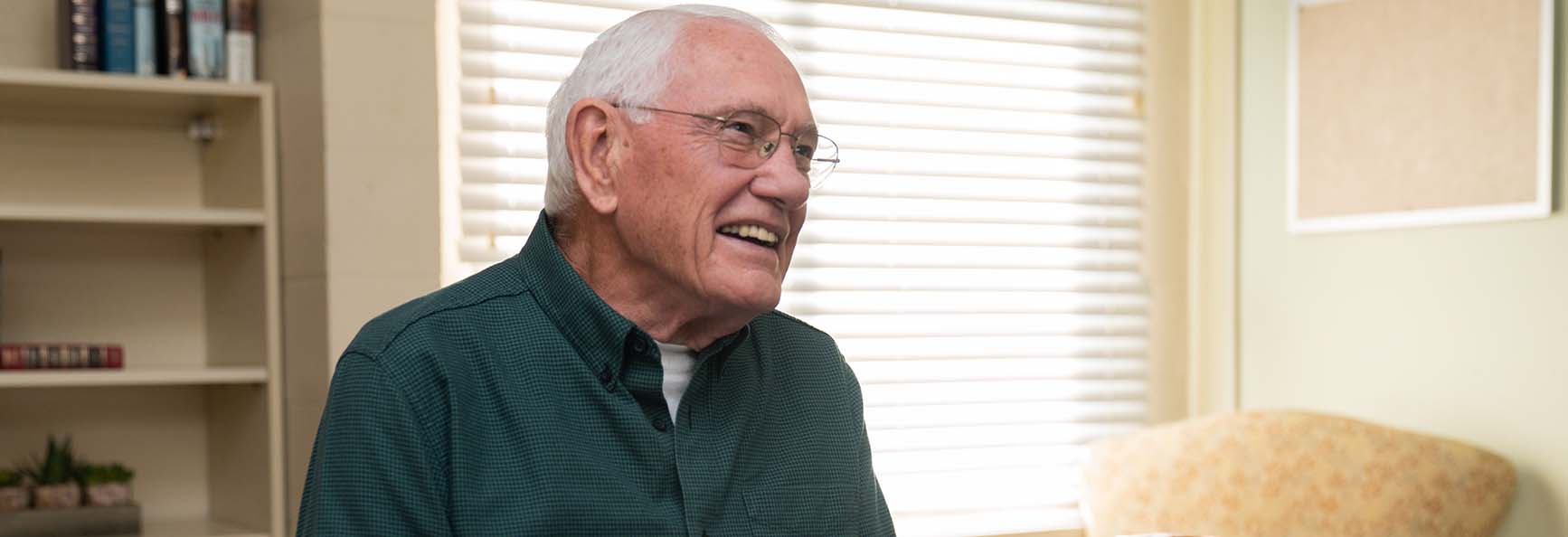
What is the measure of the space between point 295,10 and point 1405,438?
2.31 m

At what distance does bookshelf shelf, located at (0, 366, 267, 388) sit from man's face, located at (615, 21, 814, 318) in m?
1.40

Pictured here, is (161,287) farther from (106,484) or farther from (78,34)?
(78,34)

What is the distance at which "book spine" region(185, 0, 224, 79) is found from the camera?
7.87 feet

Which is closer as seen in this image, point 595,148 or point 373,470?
point 373,470

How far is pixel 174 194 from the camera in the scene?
2641 millimetres

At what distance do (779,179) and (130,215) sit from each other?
1517mm

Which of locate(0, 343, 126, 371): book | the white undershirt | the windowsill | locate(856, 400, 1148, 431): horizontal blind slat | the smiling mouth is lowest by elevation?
the windowsill

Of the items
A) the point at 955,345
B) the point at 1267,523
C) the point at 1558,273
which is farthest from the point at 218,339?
the point at 1558,273

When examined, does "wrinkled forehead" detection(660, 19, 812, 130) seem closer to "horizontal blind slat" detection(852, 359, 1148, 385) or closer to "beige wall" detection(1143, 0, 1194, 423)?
"horizontal blind slat" detection(852, 359, 1148, 385)

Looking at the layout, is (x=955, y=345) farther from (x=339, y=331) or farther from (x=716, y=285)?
(x=716, y=285)

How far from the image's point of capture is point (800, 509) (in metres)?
1.32

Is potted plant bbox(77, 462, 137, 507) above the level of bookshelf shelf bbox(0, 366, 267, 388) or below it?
below

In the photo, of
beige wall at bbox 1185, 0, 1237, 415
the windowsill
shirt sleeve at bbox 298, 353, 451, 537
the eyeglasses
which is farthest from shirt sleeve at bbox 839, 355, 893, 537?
beige wall at bbox 1185, 0, 1237, 415

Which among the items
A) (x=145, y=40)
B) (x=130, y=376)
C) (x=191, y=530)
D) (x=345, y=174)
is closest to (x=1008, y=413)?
(x=345, y=174)
